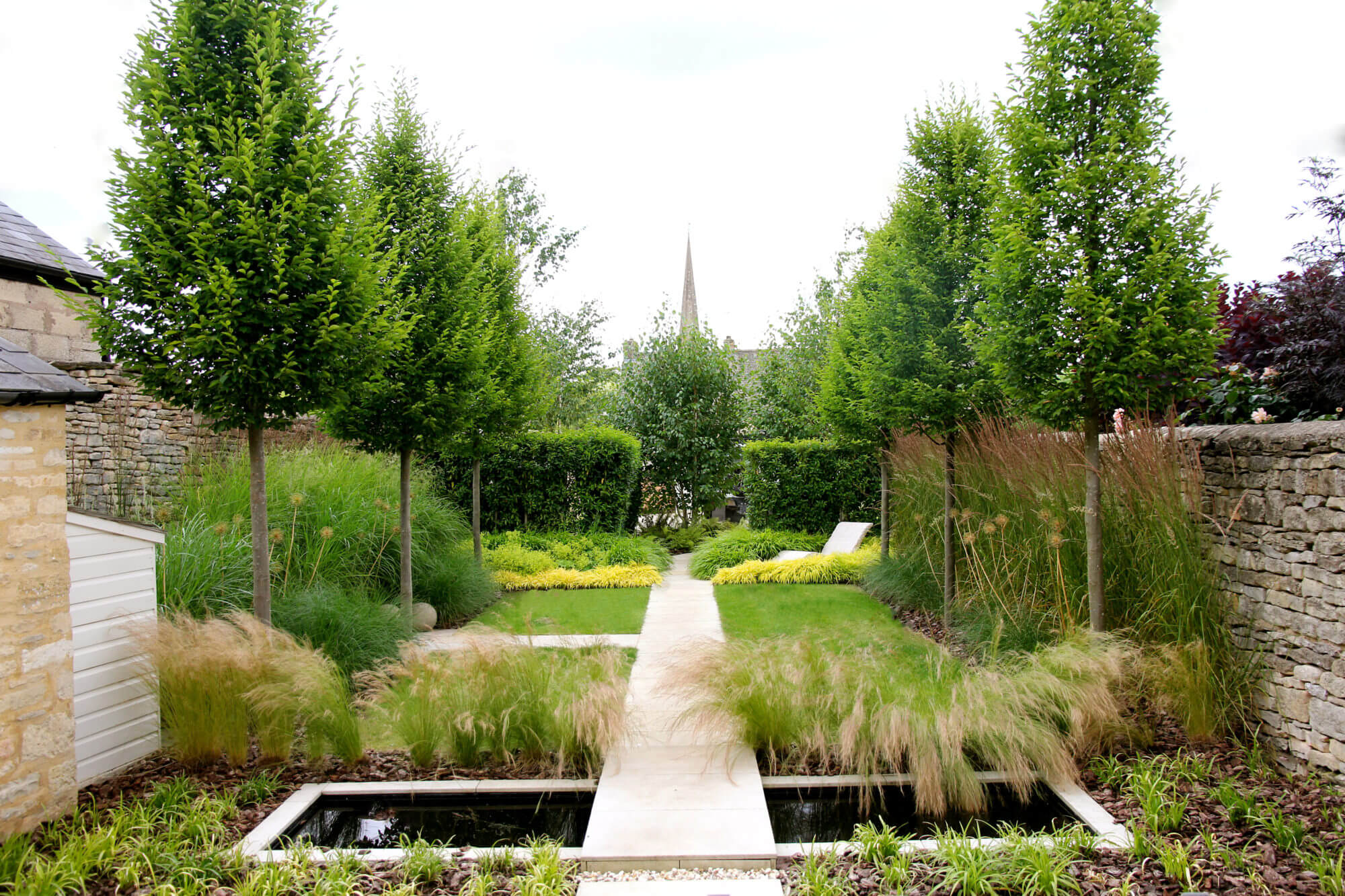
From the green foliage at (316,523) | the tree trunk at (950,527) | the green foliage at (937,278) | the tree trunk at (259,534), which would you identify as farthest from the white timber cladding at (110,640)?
the tree trunk at (950,527)

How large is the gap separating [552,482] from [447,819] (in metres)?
8.11

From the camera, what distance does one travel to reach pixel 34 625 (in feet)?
10.8

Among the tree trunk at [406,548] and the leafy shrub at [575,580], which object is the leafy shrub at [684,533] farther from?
the tree trunk at [406,548]

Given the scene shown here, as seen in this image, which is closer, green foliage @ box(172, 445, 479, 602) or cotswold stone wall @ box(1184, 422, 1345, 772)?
cotswold stone wall @ box(1184, 422, 1345, 772)

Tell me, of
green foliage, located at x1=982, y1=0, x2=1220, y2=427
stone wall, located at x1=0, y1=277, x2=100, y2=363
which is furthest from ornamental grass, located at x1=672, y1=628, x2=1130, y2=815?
stone wall, located at x1=0, y1=277, x2=100, y2=363

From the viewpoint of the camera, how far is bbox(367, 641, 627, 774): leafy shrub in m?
3.87

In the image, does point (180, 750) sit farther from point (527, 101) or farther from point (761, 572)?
point (527, 101)

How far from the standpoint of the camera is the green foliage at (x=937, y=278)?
21.6ft

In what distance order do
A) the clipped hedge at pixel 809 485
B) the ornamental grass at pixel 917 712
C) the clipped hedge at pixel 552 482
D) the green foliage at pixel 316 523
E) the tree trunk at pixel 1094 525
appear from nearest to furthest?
the ornamental grass at pixel 917 712, the tree trunk at pixel 1094 525, the green foliage at pixel 316 523, the clipped hedge at pixel 552 482, the clipped hedge at pixel 809 485

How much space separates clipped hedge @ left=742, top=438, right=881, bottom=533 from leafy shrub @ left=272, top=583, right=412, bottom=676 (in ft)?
24.7

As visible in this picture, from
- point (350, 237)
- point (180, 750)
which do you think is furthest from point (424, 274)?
point (180, 750)

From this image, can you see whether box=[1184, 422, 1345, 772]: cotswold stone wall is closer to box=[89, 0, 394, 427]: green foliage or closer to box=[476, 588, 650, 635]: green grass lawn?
box=[476, 588, 650, 635]: green grass lawn

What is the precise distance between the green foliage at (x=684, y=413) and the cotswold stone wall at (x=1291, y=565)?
9.80 meters

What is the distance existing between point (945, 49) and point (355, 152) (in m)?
5.31
